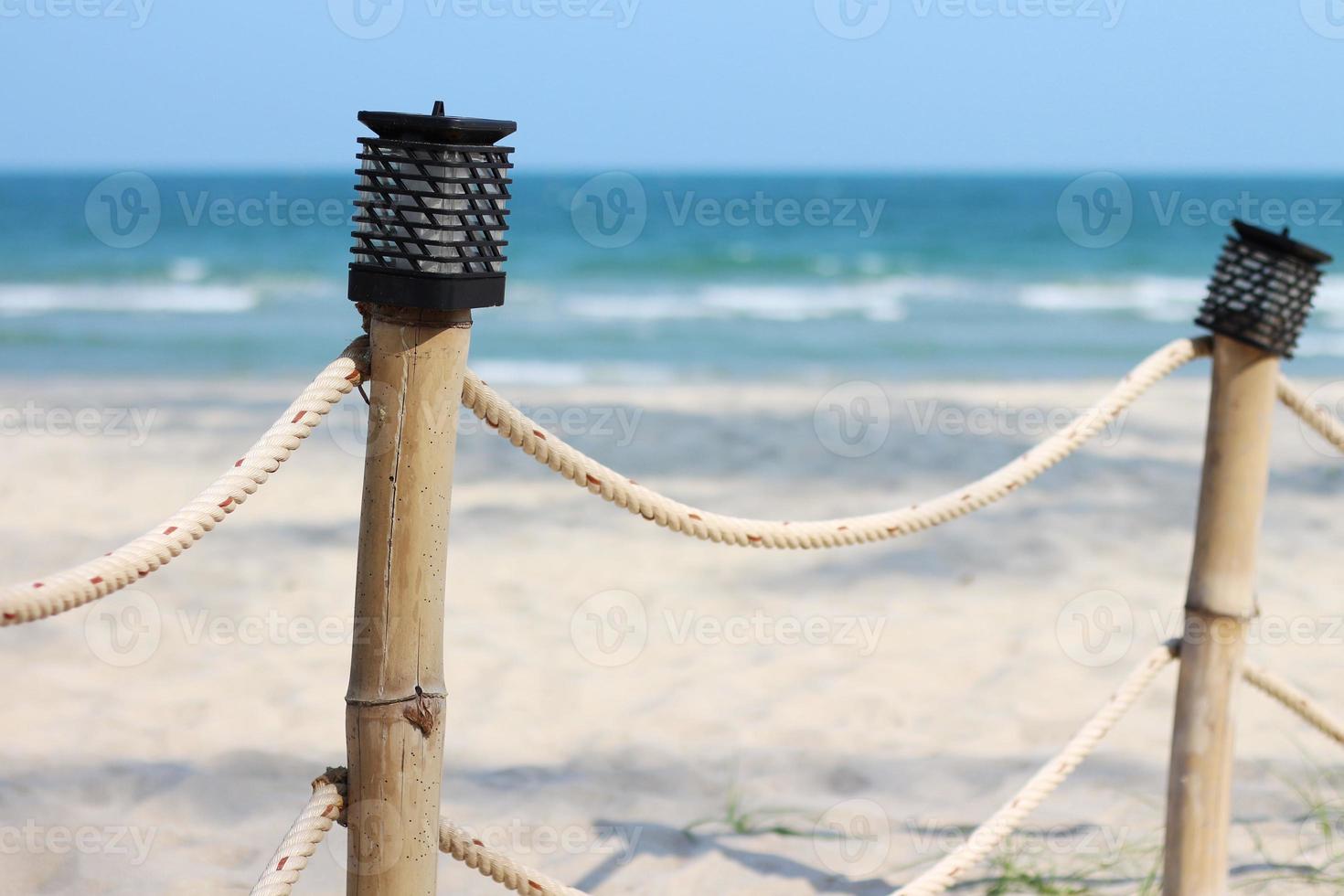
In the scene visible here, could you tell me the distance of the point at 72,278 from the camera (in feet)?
55.5

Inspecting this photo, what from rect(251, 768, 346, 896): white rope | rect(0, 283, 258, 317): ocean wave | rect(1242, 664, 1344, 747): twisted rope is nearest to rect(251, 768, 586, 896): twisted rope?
rect(251, 768, 346, 896): white rope

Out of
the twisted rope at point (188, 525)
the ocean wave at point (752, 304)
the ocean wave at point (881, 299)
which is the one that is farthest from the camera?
the ocean wave at point (881, 299)

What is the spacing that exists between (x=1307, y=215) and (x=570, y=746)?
37417mm

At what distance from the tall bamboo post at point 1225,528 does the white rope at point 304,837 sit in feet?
4.70

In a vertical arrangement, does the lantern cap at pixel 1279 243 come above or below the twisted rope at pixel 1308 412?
above

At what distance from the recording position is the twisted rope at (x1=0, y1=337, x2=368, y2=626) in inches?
40.0

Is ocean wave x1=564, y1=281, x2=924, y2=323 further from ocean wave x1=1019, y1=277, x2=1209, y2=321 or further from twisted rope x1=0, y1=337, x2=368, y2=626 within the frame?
twisted rope x1=0, y1=337, x2=368, y2=626

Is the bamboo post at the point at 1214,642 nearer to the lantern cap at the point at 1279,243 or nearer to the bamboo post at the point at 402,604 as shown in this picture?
the lantern cap at the point at 1279,243

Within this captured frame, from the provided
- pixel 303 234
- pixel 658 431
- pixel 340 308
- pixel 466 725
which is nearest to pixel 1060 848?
pixel 466 725

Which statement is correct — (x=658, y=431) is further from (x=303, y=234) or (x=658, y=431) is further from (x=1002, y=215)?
(x=1002, y=215)

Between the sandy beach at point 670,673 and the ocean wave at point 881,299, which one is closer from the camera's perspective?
the sandy beach at point 670,673

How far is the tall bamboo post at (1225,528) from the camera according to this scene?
6.31 ft

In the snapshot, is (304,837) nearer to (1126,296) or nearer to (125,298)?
(125,298)

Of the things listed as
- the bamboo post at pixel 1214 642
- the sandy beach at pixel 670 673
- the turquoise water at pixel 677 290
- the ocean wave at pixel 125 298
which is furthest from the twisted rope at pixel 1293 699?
the ocean wave at pixel 125 298
